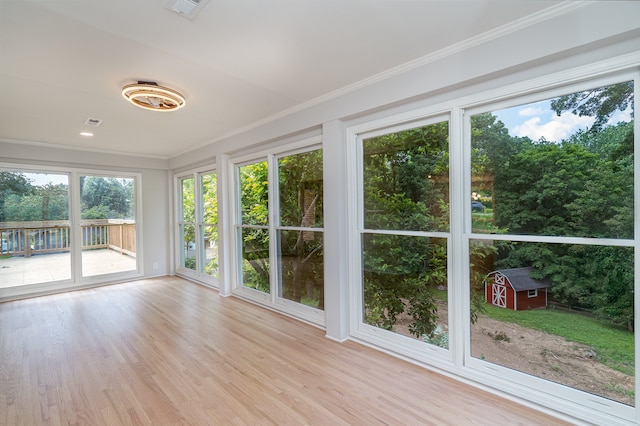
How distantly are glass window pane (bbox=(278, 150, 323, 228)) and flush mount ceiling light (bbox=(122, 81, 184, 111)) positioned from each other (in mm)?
1364

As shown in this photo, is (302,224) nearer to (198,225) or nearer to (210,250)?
(210,250)

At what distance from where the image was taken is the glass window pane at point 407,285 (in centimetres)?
242

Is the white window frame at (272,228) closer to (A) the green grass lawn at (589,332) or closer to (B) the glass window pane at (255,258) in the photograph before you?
(B) the glass window pane at (255,258)

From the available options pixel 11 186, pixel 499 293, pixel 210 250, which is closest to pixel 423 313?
pixel 499 293

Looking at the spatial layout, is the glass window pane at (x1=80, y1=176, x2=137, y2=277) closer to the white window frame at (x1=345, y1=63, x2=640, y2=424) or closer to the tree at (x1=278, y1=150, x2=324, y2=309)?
the tree at (x1=278, y1=150, x2=324, y2=309)

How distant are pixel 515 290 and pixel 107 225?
20.4ft

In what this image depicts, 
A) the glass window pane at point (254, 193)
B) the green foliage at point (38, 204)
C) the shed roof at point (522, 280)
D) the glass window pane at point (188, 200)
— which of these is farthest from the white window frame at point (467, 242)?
the green foliage at point (38, 204)

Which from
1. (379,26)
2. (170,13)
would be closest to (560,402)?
(379,26)

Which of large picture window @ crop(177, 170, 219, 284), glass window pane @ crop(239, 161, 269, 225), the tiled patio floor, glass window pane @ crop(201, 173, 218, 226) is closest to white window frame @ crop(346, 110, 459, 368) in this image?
glass window pane @ crop(239, 161, 269, 225)

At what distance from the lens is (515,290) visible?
2053 mm

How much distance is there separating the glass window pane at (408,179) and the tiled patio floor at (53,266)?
16.7 feet

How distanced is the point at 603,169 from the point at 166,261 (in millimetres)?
6649

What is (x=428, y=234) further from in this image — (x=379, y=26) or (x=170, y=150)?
(x=170, y=150)

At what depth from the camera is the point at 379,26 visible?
1856 mm
